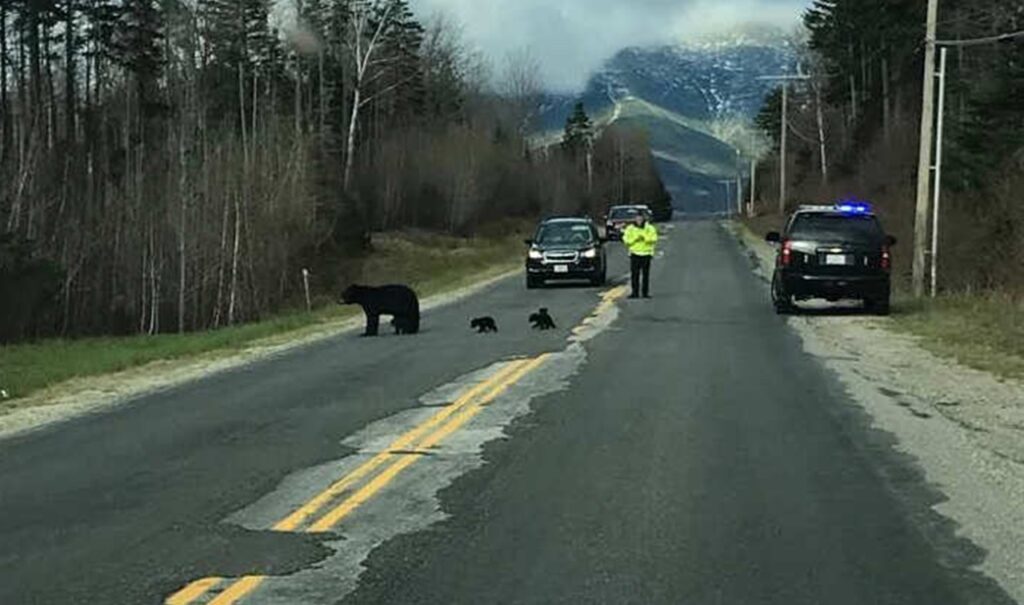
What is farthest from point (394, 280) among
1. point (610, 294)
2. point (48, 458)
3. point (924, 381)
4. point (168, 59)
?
point (48, 458)

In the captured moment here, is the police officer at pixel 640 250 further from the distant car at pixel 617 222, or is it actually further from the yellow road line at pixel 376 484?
the distant car at pixel 617 222

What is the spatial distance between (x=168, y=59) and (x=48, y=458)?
55.0 meters

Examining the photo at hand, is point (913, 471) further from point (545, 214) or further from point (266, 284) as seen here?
point (545, 214)

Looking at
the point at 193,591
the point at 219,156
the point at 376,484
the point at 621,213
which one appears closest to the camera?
the point at 193,591

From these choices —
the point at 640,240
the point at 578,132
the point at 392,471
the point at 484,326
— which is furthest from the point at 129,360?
the point at 578,132

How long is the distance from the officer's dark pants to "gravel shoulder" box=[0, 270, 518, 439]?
278 inches

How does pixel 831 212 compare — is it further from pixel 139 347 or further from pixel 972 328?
pixel 139 347

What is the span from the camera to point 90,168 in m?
55.5

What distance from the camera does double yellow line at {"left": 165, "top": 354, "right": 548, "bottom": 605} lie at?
6.87 metres

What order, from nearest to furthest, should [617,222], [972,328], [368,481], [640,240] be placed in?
[368,481]
[972,328]
[640,240]
[617,222]

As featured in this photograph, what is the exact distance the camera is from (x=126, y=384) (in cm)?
1750

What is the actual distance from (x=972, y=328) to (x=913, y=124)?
4102cm

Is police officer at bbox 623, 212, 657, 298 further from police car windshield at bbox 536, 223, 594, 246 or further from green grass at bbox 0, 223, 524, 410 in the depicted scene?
green grass at bbox 0, 223, 524, 410

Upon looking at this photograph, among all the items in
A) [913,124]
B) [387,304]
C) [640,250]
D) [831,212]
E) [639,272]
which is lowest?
[387,304]
